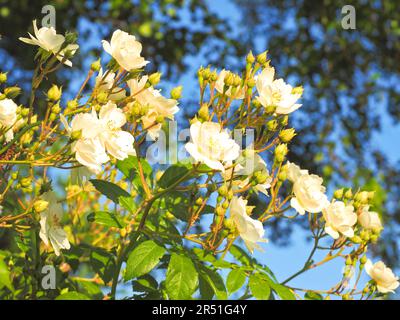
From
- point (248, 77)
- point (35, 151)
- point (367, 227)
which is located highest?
point (248, 77)

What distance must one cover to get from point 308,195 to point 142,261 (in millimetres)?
383

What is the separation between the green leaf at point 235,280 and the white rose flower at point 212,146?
0.72 ft

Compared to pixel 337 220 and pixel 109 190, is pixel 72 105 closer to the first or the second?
pixel 109 190

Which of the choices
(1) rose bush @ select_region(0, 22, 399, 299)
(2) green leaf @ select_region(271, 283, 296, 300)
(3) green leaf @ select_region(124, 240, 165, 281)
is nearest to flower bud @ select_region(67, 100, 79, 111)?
(1) rose bush @ select_region(0, 22, 399, 299)

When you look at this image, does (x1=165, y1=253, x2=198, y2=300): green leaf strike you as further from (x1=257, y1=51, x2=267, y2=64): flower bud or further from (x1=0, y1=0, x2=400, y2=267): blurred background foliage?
(x1=0, y1=0, x2=400, y2=267): blurred background foliage

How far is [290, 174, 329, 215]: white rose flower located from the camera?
1193mm

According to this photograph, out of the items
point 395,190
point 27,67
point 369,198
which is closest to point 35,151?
point 369,198

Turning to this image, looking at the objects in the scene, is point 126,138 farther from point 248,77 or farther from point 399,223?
point 399,223

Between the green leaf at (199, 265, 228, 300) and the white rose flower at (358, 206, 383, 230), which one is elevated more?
the white rose flower at (358, 206, 383, 230)

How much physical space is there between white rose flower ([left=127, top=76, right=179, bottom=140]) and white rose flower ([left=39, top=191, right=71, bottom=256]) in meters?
0.24

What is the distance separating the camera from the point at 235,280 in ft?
3.62

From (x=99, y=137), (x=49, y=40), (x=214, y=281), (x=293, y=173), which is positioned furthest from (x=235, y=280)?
(x=49, y=40)

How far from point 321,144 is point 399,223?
0.93 meters
